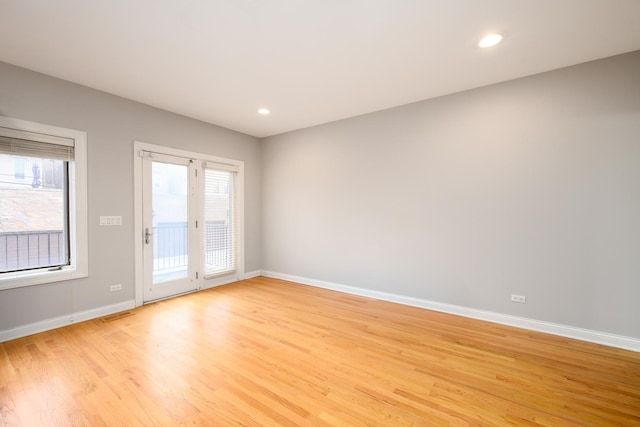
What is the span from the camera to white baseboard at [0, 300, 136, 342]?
9.25 feet

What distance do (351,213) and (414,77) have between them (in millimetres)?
2185

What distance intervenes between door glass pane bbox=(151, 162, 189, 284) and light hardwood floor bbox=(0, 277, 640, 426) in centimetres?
91

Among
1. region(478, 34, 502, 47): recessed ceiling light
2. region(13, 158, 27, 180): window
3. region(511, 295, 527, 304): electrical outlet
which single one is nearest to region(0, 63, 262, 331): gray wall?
region(13, 158, 27, 180): window

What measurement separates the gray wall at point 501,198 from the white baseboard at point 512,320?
0.26 ft

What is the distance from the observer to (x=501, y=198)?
3264 millimetres

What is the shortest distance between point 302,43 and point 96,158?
2.97m

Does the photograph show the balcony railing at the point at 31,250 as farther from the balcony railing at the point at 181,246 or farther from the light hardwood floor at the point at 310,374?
the balcony railing at the point at 181,246

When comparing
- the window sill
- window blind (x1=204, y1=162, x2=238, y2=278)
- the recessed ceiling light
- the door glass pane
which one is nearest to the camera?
the recessed ceiling light

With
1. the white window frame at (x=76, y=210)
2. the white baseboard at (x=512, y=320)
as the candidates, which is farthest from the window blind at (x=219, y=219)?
the white baseboard at (x=512, y=320)

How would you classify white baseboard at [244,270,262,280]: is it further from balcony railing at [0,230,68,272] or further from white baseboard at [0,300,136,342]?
balcony railing at [0,230,68,272]

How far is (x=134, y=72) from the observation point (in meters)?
2.98

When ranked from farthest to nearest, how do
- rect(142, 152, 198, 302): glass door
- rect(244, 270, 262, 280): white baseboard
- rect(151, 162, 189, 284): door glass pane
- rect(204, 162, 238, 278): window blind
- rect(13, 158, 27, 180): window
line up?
rect(244, 270, 262, 280): white baseboard → rect(204, 162, 238, 278): window blind → rect(151, 162, 189, 284): door glass pane → rect(142, 152, 198, 302): glass door → rect(13, 158, 27, 180): window

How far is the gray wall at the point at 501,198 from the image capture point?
2715mm

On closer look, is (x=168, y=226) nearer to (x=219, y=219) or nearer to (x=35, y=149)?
(x=219, y=219)
